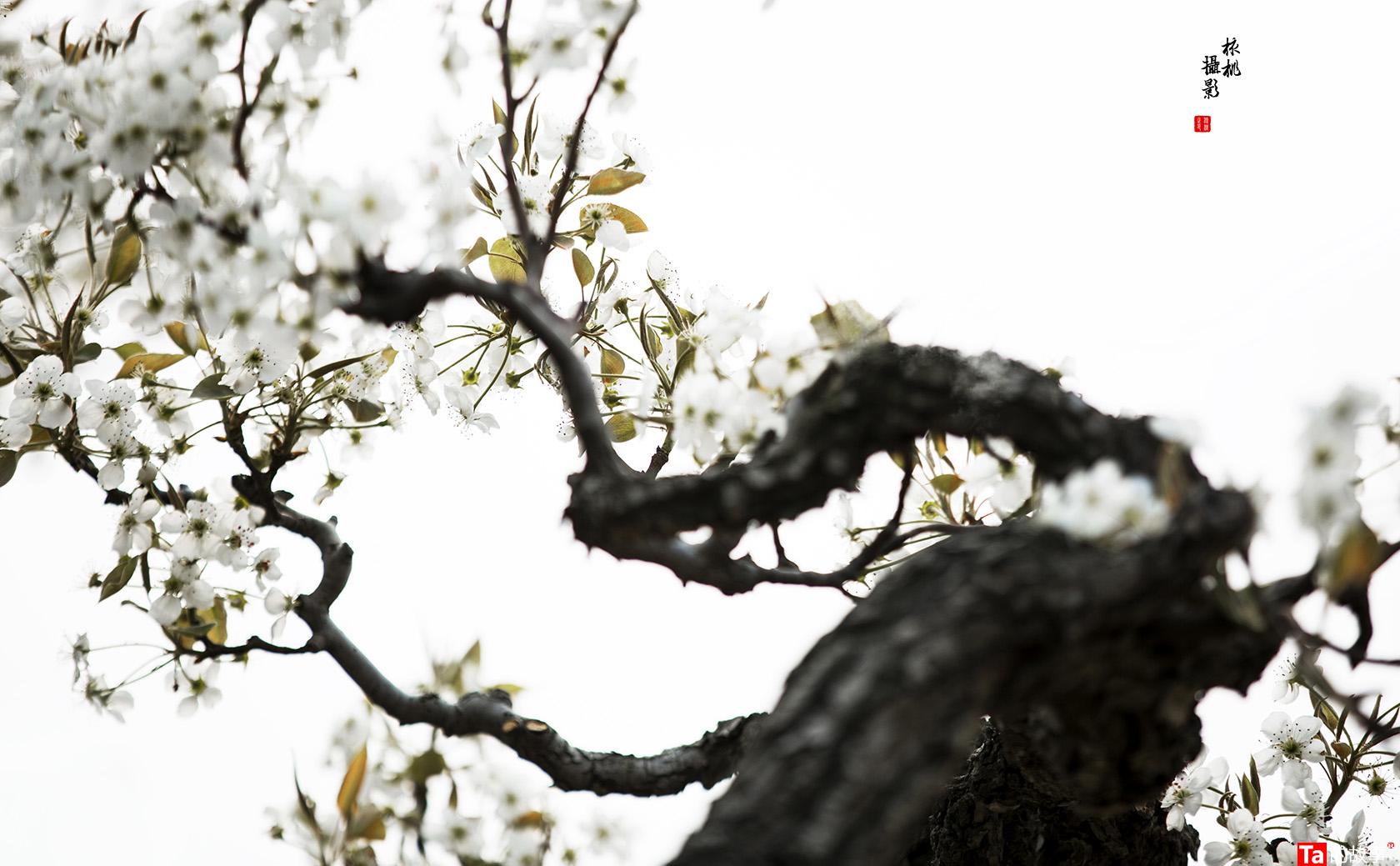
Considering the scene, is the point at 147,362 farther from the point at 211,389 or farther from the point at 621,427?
the point at 621,427

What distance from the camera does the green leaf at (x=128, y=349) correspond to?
84cm

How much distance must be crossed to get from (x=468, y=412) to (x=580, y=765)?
0.31 m

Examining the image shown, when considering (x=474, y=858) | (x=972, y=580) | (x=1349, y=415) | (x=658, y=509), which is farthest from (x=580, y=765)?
(x=1349, y=415)

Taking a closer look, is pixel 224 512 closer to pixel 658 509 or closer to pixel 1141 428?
pixel 658 509

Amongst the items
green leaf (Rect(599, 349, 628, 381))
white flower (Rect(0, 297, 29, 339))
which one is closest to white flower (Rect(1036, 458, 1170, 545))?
green leaf (Rect(599, 349, 628, 381))

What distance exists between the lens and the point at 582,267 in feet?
2.81

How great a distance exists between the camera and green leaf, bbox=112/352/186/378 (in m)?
0.83

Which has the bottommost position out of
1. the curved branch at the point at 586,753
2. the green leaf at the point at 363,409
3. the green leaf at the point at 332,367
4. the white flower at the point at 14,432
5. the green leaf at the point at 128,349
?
the curved branch at the point at 586,753

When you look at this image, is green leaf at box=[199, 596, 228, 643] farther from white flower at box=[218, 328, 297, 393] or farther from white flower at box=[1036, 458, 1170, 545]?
white flower at box=[1036, 458, 1170, 545]

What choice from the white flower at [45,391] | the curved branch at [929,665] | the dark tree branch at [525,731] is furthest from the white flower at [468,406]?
the curved branch at [929,665]

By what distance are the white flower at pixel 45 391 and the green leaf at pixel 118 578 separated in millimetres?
128

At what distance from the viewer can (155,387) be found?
2.78 feet

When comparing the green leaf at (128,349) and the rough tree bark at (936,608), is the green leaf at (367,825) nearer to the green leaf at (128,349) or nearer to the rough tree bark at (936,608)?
the rough tree bark at (936,608)

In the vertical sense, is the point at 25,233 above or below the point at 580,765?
above
